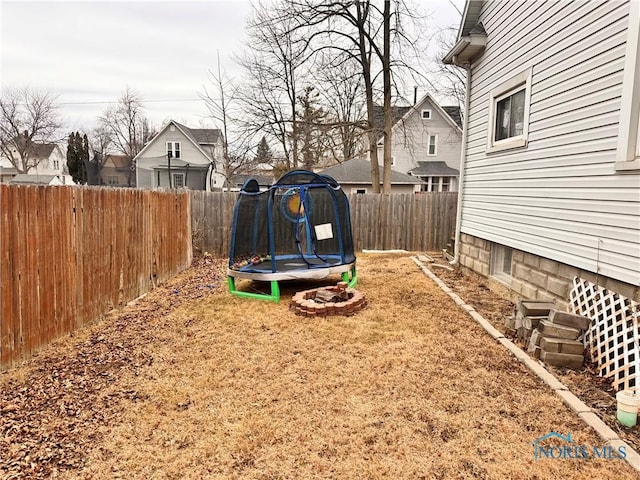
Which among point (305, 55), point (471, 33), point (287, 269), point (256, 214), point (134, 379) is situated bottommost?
point (134, 379)

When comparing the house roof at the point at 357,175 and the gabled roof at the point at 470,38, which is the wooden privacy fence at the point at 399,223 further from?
the house roof at the point at 357,175

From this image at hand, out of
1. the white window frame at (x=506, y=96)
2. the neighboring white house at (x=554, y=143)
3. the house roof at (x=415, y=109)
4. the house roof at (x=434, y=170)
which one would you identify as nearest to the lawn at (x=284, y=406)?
the neighboring white house at (x=554, y=143)

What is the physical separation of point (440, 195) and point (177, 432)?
32.8 ft

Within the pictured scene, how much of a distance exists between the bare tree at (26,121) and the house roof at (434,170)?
34.4 meters

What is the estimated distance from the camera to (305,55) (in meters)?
14.5

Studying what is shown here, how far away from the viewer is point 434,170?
968 inches

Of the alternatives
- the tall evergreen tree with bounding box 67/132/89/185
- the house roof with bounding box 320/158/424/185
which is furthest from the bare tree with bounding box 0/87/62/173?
the house roof with bounding box 320/158/424/185

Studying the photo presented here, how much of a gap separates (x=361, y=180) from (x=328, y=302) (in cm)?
1687

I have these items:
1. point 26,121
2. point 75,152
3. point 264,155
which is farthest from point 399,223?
point 26,121

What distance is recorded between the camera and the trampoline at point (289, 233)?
629cm

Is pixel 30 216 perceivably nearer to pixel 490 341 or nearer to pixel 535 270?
pixel 490 341

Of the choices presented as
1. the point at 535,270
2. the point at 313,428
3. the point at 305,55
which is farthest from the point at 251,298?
the point at 305,55

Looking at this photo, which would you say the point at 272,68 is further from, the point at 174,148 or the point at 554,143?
the point at 174,148

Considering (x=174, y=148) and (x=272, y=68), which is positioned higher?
(x=272, y=68)
